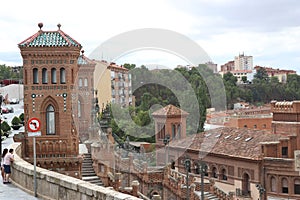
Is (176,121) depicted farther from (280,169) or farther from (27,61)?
(27,61)

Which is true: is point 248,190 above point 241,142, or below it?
below

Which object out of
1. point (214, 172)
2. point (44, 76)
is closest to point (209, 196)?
point (214, 172)

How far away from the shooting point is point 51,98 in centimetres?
2014

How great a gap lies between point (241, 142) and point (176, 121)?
7.91 metres

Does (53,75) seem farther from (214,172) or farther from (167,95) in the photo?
(214,172)

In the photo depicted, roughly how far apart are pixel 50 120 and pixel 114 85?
1698 centimetres

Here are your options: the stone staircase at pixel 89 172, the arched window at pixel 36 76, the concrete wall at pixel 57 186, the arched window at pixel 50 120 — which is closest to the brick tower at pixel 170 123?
the stone staircase at pixel 89 172

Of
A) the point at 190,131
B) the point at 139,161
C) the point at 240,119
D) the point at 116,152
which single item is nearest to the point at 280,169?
the point at 190,131

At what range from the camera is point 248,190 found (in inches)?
1289

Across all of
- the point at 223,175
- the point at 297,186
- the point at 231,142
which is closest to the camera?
the point at 297,186

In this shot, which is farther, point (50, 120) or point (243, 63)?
point (243, 63)

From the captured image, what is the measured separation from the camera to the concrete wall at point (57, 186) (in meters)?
8.69

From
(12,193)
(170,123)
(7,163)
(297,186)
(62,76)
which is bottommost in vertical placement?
(297,186)

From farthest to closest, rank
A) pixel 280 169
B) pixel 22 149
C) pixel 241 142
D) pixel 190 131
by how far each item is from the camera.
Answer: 1. pixel 241 142
2. pixel 280 169
3. pixel 190 131
4. pixel 22 149
